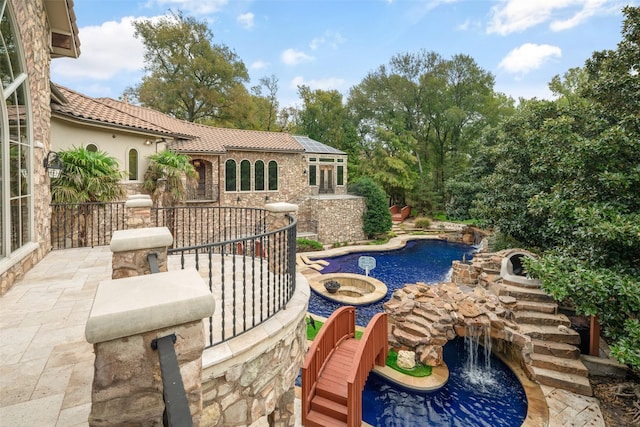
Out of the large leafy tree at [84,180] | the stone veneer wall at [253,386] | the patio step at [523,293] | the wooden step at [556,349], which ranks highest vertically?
the large leafy tree at [84,180]

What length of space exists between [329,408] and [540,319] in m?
6.03

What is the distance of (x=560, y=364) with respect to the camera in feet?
22.7

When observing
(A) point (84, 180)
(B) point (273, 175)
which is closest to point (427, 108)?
(B) point (273, 175)

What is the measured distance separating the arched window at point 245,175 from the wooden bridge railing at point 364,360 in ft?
43.8

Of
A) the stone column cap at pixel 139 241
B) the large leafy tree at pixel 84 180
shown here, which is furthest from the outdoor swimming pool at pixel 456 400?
the large leafy tree at pixel 84 180

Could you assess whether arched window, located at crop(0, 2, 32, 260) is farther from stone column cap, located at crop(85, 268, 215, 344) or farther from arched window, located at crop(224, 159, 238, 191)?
arched window, located at crop(224, 159, 238, 191)

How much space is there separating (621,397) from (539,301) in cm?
246

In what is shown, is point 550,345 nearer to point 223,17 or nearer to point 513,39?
point 513,39

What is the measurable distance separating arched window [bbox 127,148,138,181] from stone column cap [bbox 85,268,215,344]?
1180 cm

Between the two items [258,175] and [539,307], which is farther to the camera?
[258,175]

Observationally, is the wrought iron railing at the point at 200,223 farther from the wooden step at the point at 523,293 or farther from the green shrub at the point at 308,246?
the wooden step at the point at 523,293

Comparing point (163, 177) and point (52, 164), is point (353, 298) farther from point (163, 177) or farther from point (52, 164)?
point (52, 164)

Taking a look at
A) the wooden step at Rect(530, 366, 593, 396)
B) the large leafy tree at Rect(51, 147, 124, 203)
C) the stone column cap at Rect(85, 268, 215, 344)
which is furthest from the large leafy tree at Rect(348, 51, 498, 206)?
the stone column cap at Rect(85, 268, 215, 344)

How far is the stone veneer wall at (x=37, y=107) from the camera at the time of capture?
4.38 m
